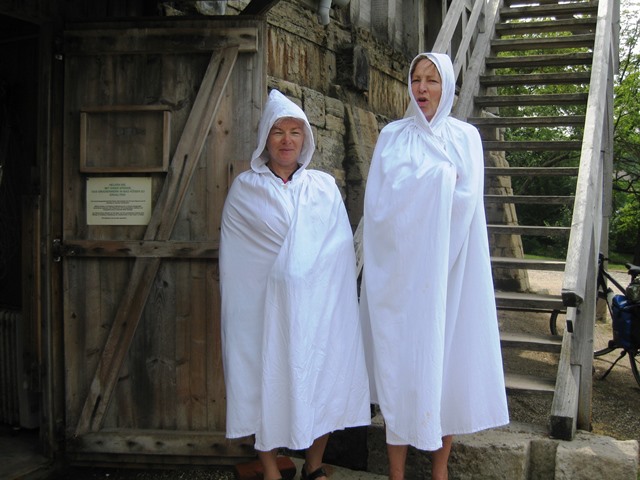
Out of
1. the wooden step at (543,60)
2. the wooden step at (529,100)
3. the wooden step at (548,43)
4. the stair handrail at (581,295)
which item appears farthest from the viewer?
the wooden step at (548,43)

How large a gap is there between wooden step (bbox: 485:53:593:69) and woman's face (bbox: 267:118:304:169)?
4016 mm

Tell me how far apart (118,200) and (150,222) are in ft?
0.77

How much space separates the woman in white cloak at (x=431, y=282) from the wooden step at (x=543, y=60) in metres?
3.74

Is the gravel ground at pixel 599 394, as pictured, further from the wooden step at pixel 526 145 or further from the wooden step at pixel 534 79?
the wooden step at pixel 534 79

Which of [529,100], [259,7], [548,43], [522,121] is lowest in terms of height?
[522,121]

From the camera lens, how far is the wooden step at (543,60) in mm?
6277

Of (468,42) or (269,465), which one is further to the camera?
(468,42)

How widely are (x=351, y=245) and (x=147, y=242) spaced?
4.02 ft

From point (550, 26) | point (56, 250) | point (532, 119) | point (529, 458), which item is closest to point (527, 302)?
point (529, 458)

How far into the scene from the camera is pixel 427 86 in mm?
2896

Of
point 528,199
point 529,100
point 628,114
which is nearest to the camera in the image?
point 528,199

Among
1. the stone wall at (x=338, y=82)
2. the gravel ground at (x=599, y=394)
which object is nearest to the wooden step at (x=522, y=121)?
the stone wall at (x=338, y=82)

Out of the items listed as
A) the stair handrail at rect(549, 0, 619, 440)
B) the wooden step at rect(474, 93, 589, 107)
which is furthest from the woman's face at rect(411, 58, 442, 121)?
the wooden step at rect(474, 93, 589, 107)

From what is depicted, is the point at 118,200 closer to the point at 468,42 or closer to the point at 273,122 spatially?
the point at 273,122
